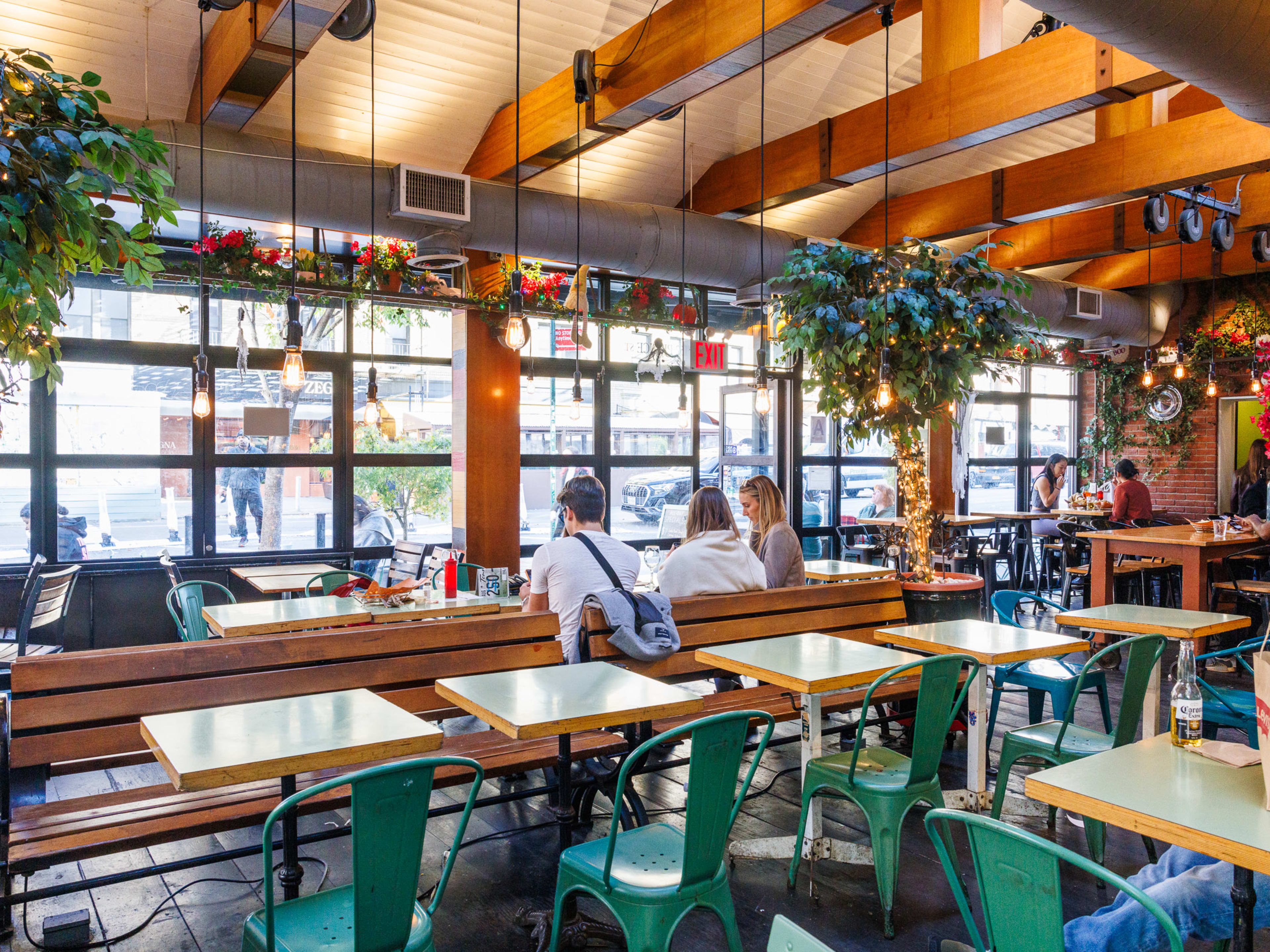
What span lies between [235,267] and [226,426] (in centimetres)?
147

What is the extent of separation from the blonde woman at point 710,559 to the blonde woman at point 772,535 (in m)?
0.33

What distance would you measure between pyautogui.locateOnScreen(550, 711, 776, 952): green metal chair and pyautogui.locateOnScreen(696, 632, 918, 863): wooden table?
0.63 metres

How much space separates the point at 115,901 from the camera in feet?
9.96

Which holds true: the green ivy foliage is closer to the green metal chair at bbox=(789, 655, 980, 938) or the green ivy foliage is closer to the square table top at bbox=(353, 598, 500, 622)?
the square table top at bbox=(353, 598, 500, 622)

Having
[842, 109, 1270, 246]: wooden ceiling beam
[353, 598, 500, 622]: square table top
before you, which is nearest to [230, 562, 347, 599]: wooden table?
[353, 598, 500, 622]: square table top

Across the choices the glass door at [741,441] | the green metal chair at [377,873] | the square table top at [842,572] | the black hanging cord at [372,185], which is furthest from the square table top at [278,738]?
the glass door at [741,441]

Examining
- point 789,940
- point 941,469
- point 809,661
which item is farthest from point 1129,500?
point 789,940

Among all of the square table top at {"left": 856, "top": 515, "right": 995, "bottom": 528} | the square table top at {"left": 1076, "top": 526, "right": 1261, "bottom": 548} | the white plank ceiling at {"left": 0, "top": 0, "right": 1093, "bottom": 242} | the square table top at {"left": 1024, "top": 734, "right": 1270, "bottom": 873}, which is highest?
the white plank ceiling at {"left": 0, "top": 0, "right": 1093, "bottom": 242}

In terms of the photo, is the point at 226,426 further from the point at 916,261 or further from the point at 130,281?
the point at 916,261

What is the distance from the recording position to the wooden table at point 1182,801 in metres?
1.73

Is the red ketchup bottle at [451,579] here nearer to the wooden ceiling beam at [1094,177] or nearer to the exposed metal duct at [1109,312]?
the wooden ceiling beam at [1094,177]

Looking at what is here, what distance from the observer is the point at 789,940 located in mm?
1274

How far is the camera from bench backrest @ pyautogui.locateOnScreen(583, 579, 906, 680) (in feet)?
13.1

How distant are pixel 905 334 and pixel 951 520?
4.66m
